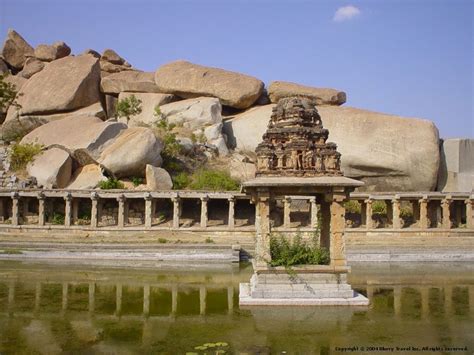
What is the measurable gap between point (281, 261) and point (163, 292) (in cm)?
428

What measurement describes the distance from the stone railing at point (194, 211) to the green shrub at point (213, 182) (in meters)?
1.09

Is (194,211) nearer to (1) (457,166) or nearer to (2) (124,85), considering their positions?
(2) (124,85)

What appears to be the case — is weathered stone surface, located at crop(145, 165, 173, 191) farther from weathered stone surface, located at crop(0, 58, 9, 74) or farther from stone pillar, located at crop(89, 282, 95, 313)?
weathered stone surface, located at crop(0, 58, 9, 74)

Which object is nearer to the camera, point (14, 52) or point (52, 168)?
point (52, 168)

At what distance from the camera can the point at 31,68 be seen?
162 ft

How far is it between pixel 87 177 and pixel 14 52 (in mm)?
27387

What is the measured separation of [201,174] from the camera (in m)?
35.1

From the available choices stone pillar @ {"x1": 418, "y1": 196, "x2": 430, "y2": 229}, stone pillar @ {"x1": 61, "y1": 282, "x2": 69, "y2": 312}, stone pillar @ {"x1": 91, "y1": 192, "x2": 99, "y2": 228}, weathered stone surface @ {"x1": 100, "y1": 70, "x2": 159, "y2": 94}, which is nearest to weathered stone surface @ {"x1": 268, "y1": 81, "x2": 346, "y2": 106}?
weathered stone surface @ {"x1": 100, "y1": 70, "x2": 159, "y2": 94}

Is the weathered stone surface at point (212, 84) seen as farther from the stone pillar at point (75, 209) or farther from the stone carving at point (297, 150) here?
the stone carving at point (297, 150)

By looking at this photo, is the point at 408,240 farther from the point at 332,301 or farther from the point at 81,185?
the point at 81,185

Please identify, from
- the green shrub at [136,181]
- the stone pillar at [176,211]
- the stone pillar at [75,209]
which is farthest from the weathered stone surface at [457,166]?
the stone pillar at [75,209]

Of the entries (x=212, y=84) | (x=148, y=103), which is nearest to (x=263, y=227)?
(x=212, y=84)

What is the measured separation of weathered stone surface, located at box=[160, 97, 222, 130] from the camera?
1619 inches

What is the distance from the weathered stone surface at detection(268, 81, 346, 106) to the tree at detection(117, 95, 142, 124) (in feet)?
37.5
